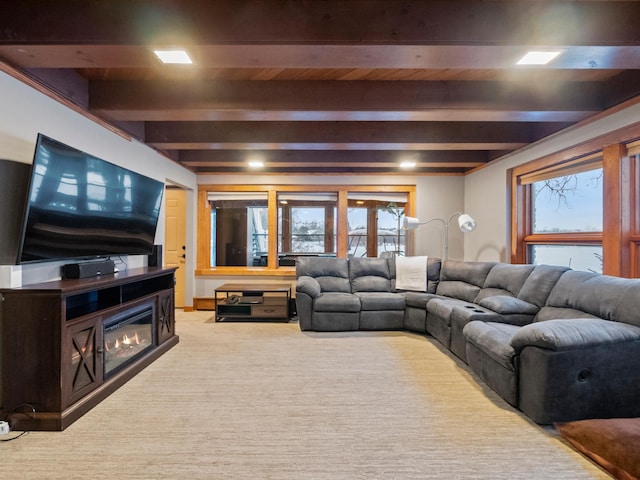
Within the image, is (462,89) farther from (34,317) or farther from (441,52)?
(34,317)

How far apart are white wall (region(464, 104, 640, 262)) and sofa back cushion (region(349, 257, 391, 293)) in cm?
147

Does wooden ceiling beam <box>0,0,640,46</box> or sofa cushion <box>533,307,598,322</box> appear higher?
wooden ceiling beam <box>0,0,640,46</box>

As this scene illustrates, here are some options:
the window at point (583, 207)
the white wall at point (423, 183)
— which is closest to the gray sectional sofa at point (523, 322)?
the window at point (583, 207)

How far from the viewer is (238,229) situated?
241 inches

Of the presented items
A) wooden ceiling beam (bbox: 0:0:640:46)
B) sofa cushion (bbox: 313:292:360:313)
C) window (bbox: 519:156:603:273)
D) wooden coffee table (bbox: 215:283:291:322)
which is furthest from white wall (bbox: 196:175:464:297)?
wooden ceiling beam (bbox: 0:0:640:46)

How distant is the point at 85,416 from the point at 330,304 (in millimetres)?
2614

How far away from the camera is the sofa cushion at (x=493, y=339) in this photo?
225 centimetres

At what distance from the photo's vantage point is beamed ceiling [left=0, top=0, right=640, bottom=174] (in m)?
1.77

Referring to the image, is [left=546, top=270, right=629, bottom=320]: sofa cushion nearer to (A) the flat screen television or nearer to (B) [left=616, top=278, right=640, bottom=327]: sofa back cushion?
(B) [left=616, top=278, right=640, bottom=327]: sofa back cushion

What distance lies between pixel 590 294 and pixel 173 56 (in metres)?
3.41

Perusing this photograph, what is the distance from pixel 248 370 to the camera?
291cm

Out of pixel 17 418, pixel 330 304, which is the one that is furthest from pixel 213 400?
pixel 330 304

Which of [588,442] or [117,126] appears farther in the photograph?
[117,126]

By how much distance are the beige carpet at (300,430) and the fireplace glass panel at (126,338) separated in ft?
0.65
